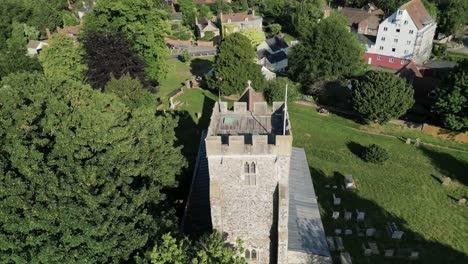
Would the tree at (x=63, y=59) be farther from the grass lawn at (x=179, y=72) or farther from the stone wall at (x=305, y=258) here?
the stone wall at (x=305, y=258)

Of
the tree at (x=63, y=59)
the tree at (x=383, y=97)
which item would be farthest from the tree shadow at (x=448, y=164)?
the tree at (x=63, y=59)

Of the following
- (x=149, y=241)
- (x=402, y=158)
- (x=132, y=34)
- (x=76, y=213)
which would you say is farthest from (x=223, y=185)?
(x=132, y=34)

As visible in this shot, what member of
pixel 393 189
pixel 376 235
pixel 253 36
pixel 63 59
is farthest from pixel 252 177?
pixel 253 36

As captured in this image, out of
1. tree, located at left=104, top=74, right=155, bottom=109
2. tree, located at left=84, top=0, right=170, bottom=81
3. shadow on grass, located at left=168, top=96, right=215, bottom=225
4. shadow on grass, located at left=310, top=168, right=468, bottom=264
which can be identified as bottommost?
shadow on grass, located at left=310, top=168, right=468, bottom=264

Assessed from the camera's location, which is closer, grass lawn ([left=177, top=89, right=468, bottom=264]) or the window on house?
the window on house

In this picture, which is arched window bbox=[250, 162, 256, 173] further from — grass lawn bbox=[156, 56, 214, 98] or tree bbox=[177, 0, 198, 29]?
tree bbox=[177, 0, 198, 29]

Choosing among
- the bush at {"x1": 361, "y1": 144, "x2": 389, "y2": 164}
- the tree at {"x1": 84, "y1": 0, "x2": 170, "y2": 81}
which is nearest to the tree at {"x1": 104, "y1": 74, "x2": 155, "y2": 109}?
the tree at {"x1": 84, "y1": 0, "x2": 170, "y2": 81}

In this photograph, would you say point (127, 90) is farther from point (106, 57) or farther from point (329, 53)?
point (329, 53)
